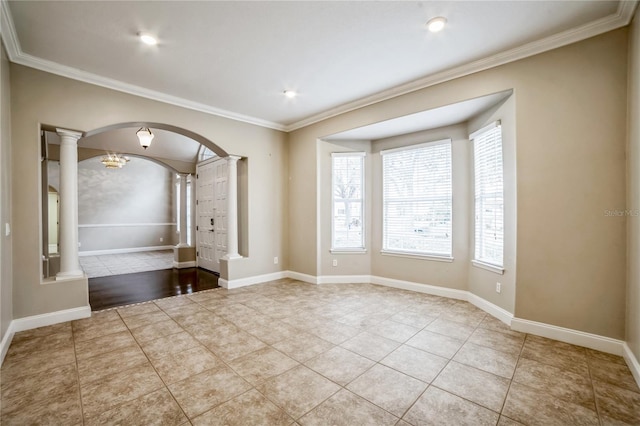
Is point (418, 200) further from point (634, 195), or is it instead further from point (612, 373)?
point (612, 373)

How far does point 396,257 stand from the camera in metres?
4.76

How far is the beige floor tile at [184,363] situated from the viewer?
7.31 feet

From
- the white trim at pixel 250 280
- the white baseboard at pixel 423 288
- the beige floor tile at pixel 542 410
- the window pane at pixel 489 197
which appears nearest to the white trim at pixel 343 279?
the white baseboard at pixel 423 288

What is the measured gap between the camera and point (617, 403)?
189cm

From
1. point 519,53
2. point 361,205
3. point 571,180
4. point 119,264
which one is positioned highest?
point 519,53

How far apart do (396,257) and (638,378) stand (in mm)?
2918

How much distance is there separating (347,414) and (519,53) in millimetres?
3724

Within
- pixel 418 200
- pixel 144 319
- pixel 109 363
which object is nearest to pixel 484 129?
pixel 418 200

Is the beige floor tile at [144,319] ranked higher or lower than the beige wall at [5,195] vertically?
lower

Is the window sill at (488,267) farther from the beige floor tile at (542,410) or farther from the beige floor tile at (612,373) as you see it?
the beige floor tile at (542,410)

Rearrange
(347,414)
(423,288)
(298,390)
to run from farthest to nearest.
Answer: (423,288)
(298,390)
(347,414)

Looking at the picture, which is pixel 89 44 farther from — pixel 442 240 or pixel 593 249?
pixel 593 249

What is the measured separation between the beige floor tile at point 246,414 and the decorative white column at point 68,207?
289cm

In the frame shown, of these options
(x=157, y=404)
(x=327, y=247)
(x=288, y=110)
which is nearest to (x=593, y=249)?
(x=327, y=247)
